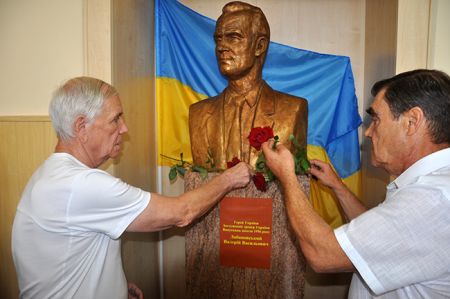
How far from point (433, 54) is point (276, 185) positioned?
125 centimetres

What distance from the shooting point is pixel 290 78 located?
2.86 metres

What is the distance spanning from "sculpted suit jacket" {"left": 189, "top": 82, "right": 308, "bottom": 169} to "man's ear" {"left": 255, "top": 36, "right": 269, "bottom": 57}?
9.6 inches

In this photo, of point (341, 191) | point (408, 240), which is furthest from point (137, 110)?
point (408, 240)

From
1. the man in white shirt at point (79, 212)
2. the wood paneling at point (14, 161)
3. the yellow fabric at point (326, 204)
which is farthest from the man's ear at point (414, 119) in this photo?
the wood paneling at point (14, 161)

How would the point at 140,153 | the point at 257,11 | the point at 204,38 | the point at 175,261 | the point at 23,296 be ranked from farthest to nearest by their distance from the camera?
the point at 175,261 < the point at 204,38 < the point at 140,153 < the point at 257,11 < the point at 23,296

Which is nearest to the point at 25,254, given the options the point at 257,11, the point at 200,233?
the point at 200,233

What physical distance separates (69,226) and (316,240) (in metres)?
0.90

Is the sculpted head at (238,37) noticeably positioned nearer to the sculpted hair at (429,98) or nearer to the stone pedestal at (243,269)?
the stone pedestal at (243,269)

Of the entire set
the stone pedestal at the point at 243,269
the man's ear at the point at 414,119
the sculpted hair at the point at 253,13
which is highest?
the sculpted hair at the point at 253,13

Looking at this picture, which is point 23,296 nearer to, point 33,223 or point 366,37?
point 33,223

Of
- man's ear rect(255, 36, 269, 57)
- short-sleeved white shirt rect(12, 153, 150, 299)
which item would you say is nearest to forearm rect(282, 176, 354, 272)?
short-sleeved white shirt rect(12, 153, 150, 299)

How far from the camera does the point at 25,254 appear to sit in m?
1.29

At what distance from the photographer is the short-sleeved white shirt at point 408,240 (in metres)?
1.03

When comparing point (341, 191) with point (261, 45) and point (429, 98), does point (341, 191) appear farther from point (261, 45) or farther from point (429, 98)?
point (261, 45)
